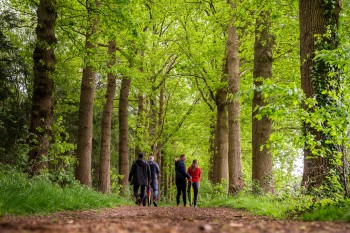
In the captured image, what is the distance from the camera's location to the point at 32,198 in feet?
22.3

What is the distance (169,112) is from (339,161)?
79.0 feet

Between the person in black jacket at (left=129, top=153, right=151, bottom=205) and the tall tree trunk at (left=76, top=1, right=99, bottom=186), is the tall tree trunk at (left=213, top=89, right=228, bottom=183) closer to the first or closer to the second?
the person in black jacket at (left=129, top=153, right=151, bottom=205)

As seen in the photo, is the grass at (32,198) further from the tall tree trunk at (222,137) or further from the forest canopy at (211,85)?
the tall tree trunk at (222,137)

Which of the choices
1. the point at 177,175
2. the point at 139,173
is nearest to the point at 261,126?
the point at 177,175

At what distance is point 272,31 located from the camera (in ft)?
40.5

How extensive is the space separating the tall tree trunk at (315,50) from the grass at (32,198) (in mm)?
5118

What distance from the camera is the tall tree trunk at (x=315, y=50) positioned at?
281 inches

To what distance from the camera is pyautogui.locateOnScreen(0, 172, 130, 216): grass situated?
6.17m

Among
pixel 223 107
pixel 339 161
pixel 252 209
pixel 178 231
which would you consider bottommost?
pixel 252 209

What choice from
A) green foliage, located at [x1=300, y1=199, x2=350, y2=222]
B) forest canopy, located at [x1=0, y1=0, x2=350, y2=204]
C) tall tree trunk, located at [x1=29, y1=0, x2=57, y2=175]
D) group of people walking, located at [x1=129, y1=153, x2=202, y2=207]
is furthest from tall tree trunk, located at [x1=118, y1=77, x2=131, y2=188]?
green foliage, located at [x1=300, y1=199, x2=350, y2=222]

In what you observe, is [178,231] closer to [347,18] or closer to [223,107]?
[347,18]

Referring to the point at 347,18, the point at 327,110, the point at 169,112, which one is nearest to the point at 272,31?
the point at 347,18

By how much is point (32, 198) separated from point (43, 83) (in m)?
4.10

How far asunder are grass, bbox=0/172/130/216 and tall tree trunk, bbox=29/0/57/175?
3.61 ft
